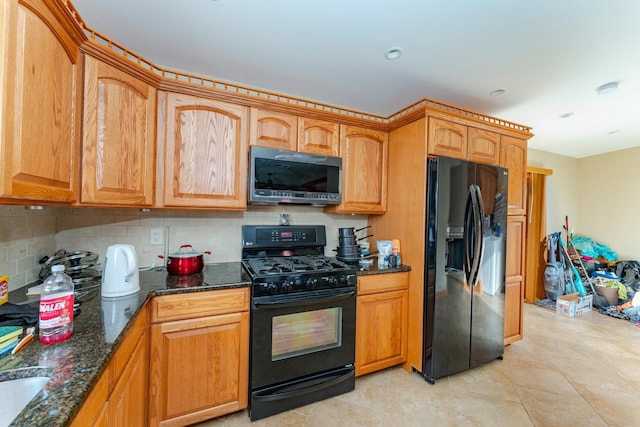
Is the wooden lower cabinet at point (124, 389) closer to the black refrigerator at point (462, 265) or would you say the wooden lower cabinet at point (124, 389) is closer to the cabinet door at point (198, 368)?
the cabinet door at point (198, 368)

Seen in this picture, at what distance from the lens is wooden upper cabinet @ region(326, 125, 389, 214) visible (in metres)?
2.32

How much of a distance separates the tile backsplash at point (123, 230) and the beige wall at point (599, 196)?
14.8ft

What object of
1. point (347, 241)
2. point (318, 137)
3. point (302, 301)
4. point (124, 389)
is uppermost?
point (318, 137)

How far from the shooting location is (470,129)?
2.26m

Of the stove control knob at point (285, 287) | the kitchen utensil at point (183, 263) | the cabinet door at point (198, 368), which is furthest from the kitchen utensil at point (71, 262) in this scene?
the stove control knob at point (285, 287)

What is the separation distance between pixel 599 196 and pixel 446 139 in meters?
4.67

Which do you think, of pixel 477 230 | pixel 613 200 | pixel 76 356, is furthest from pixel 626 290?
pixel 76 356

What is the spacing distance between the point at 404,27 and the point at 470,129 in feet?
3.67

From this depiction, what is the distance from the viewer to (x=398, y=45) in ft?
5.72

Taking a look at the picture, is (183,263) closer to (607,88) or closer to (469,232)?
(469,232)

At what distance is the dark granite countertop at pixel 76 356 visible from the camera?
61 cm

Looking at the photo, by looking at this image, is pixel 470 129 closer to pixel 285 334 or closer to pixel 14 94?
pixel 285 334

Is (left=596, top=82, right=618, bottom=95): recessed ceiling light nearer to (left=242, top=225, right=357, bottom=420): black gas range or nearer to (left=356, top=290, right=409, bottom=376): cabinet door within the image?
(left=356, top=290, right=409, bottom=376): cabinet door

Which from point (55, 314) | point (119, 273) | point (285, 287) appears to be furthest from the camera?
point (285, 287)
